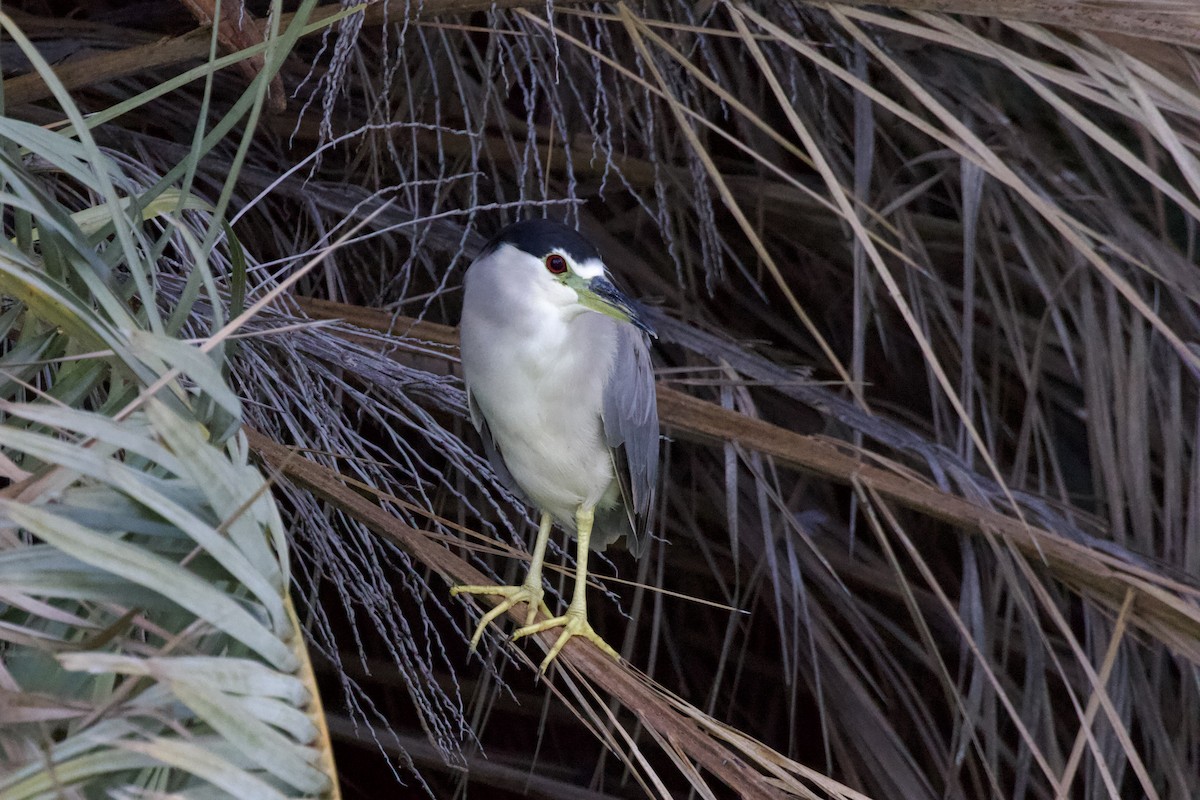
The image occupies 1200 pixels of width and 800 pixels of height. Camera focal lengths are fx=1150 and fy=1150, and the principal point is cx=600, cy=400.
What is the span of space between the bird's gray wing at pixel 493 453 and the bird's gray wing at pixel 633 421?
0.61ft

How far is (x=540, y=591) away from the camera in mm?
1734

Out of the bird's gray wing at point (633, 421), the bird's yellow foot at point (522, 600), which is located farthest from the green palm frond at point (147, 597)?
the bird's gray wing at point (633, 421)

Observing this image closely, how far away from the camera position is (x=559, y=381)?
1.66 meters

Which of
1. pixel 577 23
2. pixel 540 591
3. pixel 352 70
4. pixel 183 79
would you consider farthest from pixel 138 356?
pixel 577 23

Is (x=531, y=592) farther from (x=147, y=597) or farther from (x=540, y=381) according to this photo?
(x=147, y=597)

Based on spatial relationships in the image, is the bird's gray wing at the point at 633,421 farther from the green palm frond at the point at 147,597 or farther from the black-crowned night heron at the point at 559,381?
the green palm frond at the point at 147,597

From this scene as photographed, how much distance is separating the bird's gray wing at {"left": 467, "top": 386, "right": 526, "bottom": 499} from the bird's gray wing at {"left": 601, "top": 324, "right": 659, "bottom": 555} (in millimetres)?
187

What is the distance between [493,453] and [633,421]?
10.1 inches

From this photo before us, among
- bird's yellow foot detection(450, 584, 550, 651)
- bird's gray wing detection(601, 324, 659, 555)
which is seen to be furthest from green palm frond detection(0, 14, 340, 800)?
bird's gray wing detection(601, 324, 659, 555)

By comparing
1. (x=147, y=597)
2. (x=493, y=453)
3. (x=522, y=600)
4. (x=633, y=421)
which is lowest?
(x=522, y=600)

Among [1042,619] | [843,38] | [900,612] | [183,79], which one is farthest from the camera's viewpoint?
[900,612]

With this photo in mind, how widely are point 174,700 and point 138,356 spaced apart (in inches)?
8.0

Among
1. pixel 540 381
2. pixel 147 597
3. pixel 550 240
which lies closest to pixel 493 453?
pixel 540 381

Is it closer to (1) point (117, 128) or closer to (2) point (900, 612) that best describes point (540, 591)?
(1) point (117, 128)
